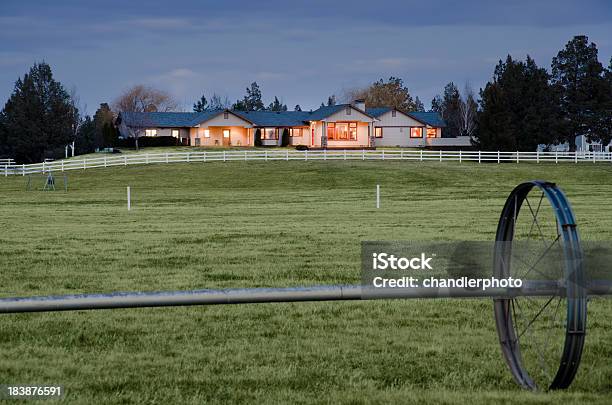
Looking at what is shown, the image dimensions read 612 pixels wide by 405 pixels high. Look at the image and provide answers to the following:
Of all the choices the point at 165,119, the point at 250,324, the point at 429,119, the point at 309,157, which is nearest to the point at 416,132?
the point at 429,119

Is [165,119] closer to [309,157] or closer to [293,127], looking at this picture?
[293,127]

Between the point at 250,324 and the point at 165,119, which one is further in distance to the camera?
the point at 165,119

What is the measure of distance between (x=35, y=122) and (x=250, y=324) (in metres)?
102

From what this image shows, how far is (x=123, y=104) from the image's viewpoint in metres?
144

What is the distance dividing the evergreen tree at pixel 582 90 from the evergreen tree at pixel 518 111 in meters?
2.30

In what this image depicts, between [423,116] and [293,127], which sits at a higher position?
[423,116]

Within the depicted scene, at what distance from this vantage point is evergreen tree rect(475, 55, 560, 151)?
83.8 m

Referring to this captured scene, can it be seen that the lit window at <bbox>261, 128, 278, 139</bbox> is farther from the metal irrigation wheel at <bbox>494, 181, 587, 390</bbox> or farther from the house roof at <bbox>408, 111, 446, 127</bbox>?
the metal irrigation wheel at <bbox>494, 181, 587, 390</bbox>

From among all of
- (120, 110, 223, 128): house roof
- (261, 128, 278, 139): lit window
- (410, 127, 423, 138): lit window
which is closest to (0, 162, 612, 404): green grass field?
(120, 110, 223, 128): house roof

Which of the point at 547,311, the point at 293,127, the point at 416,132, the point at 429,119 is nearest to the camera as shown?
the point at 547,311

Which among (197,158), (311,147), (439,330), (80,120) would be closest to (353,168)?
(197,158)

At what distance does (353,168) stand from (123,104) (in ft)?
284

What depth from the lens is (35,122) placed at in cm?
10625

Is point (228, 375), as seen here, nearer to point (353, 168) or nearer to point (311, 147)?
point (353, 168)
